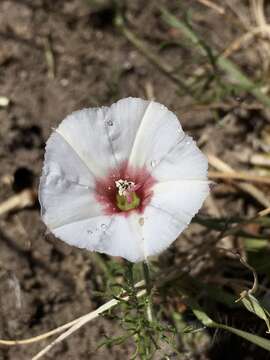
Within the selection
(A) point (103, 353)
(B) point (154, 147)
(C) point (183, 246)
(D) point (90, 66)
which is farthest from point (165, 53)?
(A) point (103, 353)

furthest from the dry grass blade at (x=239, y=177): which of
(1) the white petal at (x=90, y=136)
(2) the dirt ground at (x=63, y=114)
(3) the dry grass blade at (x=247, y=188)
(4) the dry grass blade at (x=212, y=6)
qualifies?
(1) the white petal at (x=90, y=136)

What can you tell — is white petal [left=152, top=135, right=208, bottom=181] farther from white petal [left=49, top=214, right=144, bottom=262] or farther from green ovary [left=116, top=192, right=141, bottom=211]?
white petal [left=49, top=214, right=144, bottom=262]

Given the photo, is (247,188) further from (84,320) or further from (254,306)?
(84,320)

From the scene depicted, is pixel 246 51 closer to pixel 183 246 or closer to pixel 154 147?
pixel 183 246

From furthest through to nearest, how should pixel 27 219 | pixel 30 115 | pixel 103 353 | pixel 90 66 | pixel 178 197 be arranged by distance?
pixel 90 66 < pixel 30 115 < pixel 27 219 < pixel 103 353 < pixel 178 197

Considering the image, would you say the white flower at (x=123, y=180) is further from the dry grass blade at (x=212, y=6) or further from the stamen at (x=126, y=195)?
the dry grass blade at (x=212, y=6)

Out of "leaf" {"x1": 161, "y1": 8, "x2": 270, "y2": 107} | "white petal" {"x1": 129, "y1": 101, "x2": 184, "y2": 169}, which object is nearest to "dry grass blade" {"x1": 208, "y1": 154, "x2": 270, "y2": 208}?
"leaf" {"x1": 161, "y1": 8, "x2": 270, "y2": 107}

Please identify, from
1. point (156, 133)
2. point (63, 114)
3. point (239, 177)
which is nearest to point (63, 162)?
point (156, 133)
